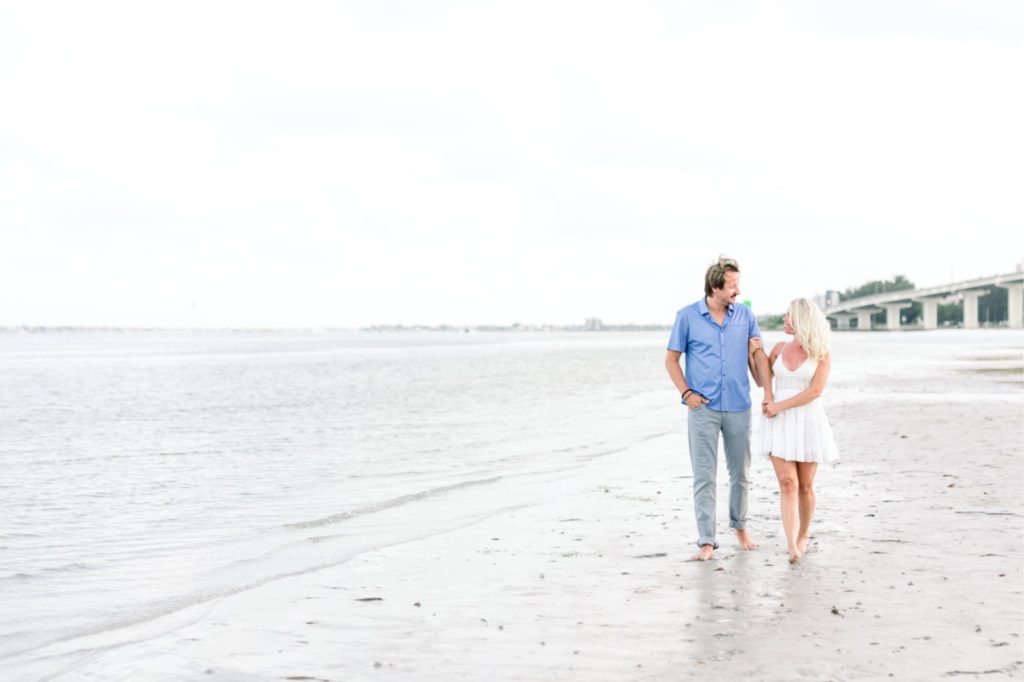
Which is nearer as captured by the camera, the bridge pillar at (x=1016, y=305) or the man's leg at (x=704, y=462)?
the man's leg at (x=704, y=462)

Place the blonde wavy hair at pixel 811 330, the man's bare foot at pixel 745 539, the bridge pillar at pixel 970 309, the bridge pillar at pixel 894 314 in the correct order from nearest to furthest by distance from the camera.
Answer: the blonde wavy hair at pixel 811 330, the man's bare foot at pixel 745 539, the bridge pillar at pixel 970 309, the bridge pillar at pixel 894 314

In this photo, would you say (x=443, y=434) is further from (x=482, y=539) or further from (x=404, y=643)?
(x=404, y=643)

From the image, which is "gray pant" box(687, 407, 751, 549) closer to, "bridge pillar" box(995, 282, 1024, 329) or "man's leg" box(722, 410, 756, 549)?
"man's leg" box(722, 410, 756, 549)

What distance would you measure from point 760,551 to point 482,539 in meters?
2.54

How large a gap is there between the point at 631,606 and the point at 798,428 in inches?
85.2

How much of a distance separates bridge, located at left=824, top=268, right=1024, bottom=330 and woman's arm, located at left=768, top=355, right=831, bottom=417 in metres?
137

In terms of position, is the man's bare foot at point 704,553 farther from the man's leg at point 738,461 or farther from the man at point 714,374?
the man's leg at point 738,461

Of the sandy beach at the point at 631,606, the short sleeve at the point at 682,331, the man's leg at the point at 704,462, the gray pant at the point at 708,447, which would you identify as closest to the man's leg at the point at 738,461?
the gray pant at the point at 708,447

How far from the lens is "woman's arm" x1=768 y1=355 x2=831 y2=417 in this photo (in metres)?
7.75

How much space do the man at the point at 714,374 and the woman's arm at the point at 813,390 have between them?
0.31m

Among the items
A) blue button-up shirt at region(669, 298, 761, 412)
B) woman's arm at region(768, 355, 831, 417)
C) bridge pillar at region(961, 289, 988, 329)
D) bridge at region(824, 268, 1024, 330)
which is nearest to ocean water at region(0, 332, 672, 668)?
blue button-up shirt at region(669, 298, 761, 412)

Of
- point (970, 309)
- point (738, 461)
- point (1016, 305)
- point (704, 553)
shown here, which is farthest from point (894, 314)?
point (704, 553)

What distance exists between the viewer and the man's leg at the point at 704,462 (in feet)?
26.7

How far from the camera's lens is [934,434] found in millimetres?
16797
